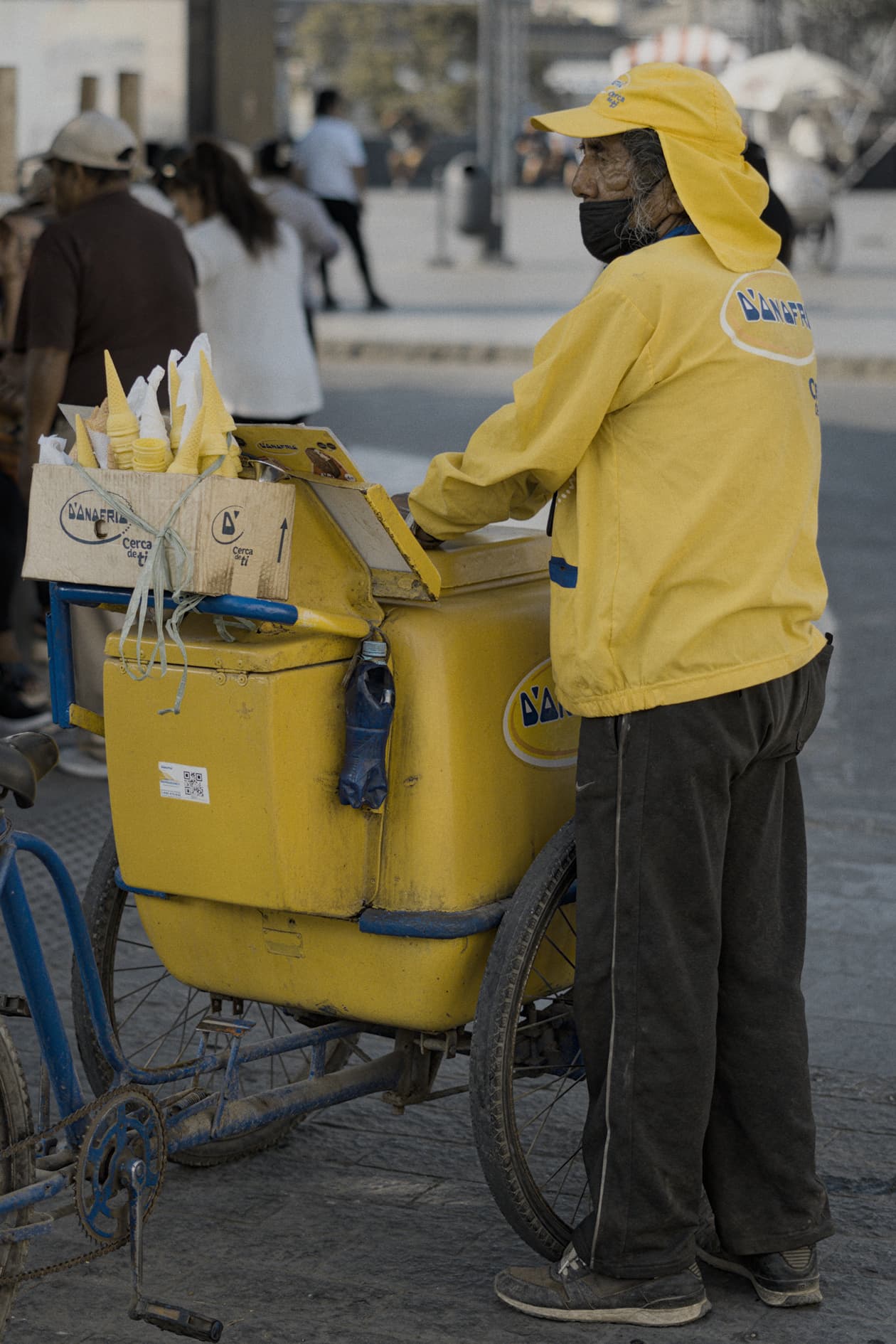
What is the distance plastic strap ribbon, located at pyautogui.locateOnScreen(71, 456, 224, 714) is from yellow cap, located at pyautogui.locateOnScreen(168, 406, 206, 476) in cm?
3

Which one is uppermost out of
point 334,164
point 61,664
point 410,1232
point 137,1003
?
point 334,164

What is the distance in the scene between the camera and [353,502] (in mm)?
2830

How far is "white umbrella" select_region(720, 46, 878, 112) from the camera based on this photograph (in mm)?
25172

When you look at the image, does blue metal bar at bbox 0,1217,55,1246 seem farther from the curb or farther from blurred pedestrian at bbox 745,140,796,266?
the curb

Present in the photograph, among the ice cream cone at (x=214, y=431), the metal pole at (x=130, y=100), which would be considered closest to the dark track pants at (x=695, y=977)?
the ice cream cone at (x=214, y=431)

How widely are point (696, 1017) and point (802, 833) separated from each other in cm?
39

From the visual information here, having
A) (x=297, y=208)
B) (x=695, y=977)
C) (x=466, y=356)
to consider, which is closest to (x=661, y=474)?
(x=695, y=977)

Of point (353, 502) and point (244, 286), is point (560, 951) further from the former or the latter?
point (244, 286)

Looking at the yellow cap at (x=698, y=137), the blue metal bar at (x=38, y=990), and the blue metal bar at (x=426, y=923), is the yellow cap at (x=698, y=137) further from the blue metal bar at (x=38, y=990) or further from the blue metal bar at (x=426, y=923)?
the blue metal bar at (x=38, y=990)

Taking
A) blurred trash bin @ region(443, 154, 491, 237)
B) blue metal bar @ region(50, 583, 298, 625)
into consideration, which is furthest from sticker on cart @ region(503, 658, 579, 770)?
blurred trash bin @ region(443, 154, 491, 237)

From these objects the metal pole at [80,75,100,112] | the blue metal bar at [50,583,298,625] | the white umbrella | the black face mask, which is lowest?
the blue metal bar at [50,583,298,625]

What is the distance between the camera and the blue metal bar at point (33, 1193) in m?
2.75

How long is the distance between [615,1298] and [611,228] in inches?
66.5

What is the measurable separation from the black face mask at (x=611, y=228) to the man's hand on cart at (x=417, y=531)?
508 millimetres
